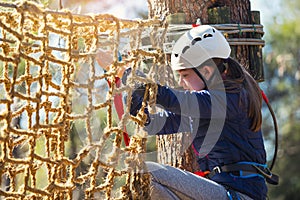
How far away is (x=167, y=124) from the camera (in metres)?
3.14

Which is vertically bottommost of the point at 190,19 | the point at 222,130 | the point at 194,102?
the point at 222,130

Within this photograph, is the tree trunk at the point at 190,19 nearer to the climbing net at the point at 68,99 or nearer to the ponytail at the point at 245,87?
the ponytail at the point at 245,87

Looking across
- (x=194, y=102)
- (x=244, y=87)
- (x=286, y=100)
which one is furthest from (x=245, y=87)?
(x=286, y=100)

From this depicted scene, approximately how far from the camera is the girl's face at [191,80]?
3.09 m

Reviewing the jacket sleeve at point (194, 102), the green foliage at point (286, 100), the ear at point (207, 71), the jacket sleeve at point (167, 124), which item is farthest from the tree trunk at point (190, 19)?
the green foliage at point (286, 100)

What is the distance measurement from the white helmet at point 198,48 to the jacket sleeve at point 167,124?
7.3 inches

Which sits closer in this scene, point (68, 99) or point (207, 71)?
point (68, 99)

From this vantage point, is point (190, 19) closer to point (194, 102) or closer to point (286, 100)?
point (194, 102)

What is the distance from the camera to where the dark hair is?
305cm

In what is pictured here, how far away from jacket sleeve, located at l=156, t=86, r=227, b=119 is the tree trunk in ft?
1.69

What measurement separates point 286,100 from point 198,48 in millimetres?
6502

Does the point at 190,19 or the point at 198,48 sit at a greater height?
the point at 190,19

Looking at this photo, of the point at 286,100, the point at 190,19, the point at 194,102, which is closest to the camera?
the point at 194,102

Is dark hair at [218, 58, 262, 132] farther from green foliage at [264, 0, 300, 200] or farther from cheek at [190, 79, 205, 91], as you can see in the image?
green foliage at [264, 0, 300, 200]
